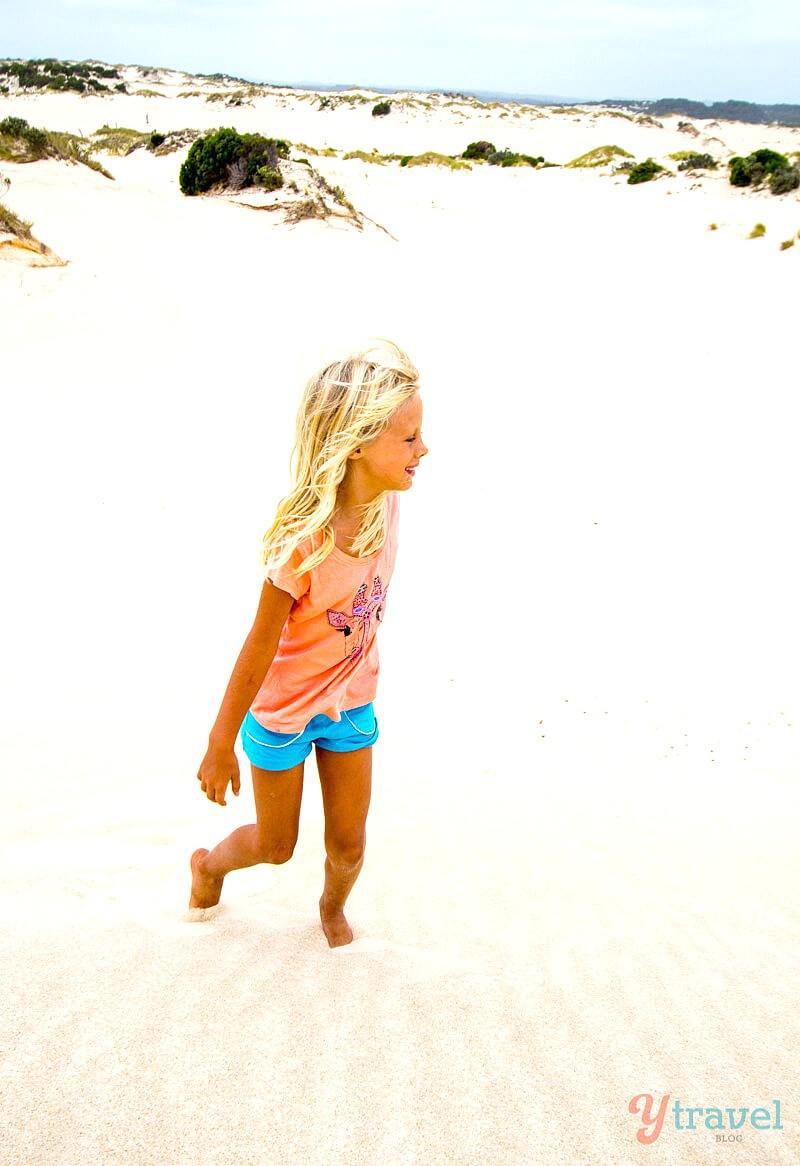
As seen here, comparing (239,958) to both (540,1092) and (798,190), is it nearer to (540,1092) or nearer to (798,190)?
(540,1092)

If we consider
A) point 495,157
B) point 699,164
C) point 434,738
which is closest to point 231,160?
point 699,164

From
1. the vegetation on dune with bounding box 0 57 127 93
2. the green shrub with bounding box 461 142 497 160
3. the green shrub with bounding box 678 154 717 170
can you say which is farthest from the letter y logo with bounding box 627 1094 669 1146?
the vegetation on dune with bounding box 0 57 127 93

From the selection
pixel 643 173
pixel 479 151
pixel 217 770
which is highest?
pixel 479 151

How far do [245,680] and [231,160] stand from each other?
15586 mm

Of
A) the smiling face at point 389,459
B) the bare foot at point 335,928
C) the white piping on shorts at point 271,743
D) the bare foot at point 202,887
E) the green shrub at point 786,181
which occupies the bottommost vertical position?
the bare foot at point 335,928

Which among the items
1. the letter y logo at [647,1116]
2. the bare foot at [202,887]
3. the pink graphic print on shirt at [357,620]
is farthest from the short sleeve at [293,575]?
the letter y logo at [647,1116]

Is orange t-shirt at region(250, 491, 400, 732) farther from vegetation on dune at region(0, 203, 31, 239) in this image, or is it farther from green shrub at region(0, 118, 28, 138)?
green shrub at region(0, 118, 28, 138)

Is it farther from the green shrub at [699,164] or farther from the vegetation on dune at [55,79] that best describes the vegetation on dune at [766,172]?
the vegetation on dune at [55,79]

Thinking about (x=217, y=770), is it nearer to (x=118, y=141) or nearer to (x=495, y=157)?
(x=118, y=141)

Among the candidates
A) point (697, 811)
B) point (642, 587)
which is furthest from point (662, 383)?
point (697, 811)

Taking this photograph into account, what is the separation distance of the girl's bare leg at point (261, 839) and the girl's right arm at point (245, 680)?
0.13 m

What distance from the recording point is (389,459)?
6.39ft

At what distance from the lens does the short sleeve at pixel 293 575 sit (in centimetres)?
190

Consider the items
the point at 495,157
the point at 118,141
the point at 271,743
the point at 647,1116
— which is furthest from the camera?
the point at 495,157
